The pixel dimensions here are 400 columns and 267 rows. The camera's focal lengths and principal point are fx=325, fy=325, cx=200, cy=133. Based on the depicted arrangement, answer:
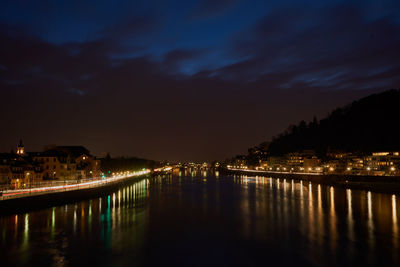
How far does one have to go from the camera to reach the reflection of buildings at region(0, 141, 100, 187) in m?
37.4

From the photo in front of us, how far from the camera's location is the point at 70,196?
30.6 metres

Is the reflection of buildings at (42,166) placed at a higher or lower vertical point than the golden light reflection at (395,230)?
higher

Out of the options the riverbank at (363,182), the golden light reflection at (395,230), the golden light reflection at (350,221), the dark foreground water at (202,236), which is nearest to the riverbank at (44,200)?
the dark foreground water at (202,236)

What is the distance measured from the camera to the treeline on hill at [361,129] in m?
81.2

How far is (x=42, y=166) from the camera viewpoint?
152 feet

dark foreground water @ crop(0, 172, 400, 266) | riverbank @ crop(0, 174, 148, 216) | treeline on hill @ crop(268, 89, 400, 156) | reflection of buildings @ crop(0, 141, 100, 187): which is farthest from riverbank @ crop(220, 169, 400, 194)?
reflection of buildings @ crop(0, 141, 100, 187)

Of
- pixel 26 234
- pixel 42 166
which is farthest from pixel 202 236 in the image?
pixel 42 166

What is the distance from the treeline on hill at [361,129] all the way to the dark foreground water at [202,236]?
190 feet

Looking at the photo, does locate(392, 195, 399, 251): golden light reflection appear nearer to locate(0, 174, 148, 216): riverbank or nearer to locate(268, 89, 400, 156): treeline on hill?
locate(0, 174, 148, 216): riverbank

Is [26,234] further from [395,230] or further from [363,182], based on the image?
[363,182]

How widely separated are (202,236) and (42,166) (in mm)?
35870

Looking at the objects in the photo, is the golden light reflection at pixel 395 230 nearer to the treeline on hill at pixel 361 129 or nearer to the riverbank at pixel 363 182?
the riverbank at pixel 363 182

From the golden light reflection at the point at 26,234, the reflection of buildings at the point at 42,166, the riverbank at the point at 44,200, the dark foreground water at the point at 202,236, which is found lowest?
the dark foreground water at the point at 202,236

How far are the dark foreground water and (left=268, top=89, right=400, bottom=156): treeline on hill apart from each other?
58.0 meters
